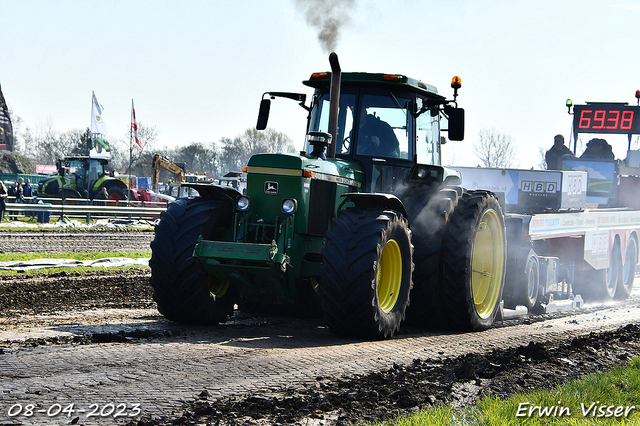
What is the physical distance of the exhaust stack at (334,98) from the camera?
791 centimetres

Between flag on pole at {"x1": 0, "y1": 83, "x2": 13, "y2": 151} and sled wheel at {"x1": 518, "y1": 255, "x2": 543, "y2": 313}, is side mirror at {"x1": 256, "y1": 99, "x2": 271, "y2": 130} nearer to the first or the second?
sled wheel at {"x1": 518, "y1": 255, "x2": 543, "y2": 313}

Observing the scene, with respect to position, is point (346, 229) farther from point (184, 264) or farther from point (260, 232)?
point (184, 264)

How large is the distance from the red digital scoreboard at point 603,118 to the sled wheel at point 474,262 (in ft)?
→ 37.1

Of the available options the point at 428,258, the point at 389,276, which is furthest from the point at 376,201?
the point at 428,258

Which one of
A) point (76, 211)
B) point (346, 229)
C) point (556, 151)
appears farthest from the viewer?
point (76, 211)

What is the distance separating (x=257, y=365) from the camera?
5516mm

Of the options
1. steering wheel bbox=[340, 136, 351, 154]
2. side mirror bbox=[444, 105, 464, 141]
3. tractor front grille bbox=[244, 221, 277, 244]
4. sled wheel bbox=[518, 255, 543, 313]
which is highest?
side mirror bbox=[444, 105, 464, 141]

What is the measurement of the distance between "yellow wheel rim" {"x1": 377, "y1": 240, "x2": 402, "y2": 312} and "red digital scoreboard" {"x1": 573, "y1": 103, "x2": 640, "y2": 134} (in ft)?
44.4

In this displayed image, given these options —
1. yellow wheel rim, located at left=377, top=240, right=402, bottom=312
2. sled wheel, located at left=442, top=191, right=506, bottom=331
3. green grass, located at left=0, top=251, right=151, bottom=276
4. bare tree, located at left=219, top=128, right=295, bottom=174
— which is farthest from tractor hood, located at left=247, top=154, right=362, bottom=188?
bare tree, located at left=219, top=128, right=295, bottom=174

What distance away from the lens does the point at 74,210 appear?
2680 cm

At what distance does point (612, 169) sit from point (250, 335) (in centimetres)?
1269

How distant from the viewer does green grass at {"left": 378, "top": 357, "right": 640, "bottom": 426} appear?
430cm

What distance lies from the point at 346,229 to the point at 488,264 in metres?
3.22

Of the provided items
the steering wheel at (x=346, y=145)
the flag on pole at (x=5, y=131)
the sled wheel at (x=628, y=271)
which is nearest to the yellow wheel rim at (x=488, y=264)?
the steering wheel at (x=346, y=145)
